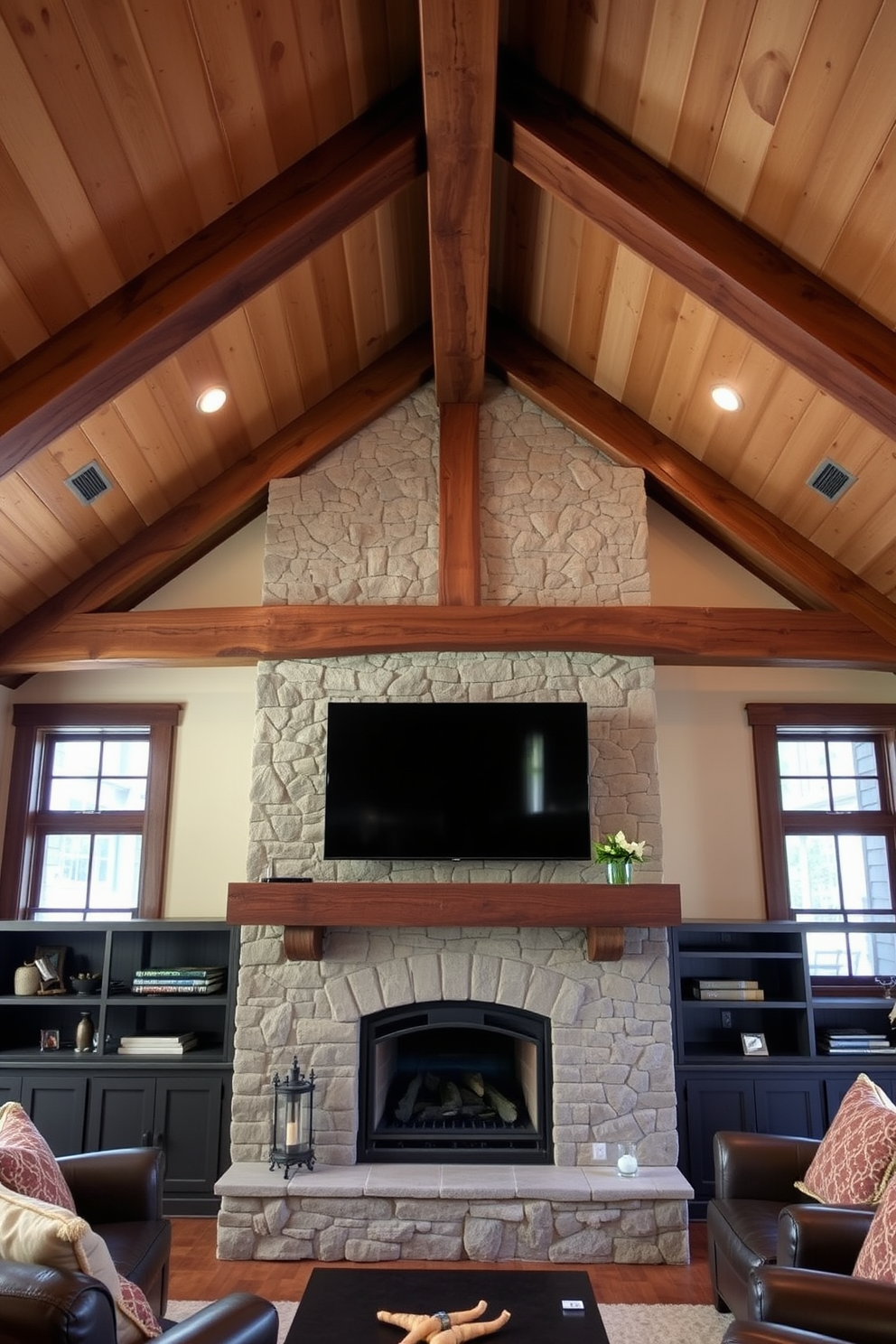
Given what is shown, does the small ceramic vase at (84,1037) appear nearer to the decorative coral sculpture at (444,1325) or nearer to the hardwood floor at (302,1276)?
the hardwood floor at (302,1276)

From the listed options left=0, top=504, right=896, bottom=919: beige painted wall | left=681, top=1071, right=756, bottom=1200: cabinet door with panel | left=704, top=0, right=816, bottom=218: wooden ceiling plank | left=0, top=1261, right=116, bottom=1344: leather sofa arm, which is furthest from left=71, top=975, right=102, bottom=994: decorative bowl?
left=704, top=0, right=816, bottom=218: wooden ceiling plank

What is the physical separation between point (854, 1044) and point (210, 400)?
4.67m

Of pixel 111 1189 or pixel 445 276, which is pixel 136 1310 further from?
pixel 445 276

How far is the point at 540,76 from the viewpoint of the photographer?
3.86m

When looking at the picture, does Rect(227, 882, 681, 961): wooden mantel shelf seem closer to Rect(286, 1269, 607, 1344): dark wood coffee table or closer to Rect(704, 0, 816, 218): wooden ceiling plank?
Rect(286, 1269, 607, 1344): dark wood coffee table

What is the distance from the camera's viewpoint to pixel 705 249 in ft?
11.9

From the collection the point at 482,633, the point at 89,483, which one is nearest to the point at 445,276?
the point at 482,633

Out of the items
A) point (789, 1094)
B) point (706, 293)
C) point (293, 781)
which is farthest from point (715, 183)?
point (789, 1094)

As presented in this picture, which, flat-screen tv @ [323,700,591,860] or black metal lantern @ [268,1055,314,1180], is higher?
flat-screen tv @ [323,700,591,860]

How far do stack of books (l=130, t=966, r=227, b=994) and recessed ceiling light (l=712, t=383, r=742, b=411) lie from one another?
3.91 metres

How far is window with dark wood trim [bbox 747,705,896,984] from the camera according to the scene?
5.54 metres

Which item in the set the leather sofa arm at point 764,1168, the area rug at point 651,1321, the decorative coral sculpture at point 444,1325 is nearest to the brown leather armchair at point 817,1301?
the decorative coral sculpture at point 444,1325

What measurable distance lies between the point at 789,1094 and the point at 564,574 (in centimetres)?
293

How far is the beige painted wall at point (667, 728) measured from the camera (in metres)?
5.57
